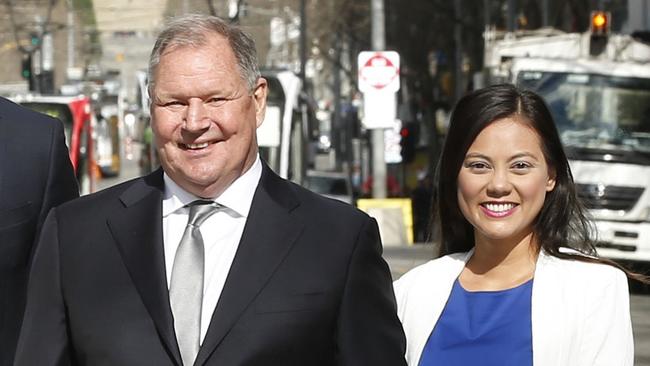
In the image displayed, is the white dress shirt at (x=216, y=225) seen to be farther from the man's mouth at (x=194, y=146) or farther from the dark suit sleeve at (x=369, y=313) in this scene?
the dark suit sleeve at (x=369, y=313)

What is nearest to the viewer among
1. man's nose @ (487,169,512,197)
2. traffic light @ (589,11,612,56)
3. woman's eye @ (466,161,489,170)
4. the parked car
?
man's nose @ (487,169,512,197)

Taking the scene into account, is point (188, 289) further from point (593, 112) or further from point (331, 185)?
point (331, 185)

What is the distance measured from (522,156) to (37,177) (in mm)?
1326

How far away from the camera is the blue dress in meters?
4.11

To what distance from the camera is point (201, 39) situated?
3609 mm

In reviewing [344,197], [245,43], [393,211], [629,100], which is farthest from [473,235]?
[344,197]

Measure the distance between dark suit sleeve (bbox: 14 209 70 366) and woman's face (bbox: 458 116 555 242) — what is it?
124cm

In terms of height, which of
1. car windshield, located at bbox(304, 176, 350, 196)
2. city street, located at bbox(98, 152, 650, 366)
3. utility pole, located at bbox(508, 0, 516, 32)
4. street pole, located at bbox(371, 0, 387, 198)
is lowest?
car windshield, located at bbox(304, 176, 350, 196)

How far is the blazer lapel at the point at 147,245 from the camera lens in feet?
11.4

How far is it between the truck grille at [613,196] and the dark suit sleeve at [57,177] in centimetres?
1480

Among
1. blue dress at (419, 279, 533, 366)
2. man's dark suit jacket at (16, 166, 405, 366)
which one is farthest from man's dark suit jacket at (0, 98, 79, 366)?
blue dress at (419, 279, 533, 366)

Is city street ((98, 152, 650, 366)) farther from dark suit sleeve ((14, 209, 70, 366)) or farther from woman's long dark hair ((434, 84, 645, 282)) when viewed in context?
dark suit sleeve ((14, 209, 70, 366))

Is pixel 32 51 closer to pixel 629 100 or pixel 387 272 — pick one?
pixel 629 100

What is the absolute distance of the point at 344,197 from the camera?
33719mm
